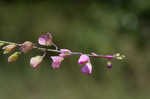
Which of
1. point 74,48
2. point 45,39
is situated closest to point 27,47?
point 45,39

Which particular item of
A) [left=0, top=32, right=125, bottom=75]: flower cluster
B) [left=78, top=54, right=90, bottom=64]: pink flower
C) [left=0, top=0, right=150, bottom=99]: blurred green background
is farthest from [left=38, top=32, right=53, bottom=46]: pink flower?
[left=0, top=0, right=150, bottom=99]: blurred green background

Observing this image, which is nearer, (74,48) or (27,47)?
(27,47)

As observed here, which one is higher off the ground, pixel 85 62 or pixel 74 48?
pixel 85 62

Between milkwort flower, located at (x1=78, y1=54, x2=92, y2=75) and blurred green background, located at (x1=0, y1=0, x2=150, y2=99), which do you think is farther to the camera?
blurred green background, located at (x1=0, y1=0, x2=150, y2=99)

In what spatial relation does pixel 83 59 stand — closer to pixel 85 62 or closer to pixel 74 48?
pixel 85 62

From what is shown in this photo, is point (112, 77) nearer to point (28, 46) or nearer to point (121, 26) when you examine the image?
point (121, 26)

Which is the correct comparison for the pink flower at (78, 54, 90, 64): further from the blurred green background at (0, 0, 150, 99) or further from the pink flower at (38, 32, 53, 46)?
the blurred green background at (0, 0, 150, 99)

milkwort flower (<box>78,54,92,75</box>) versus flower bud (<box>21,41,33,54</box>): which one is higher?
flower bud (<box>21,41,33,54</box>)

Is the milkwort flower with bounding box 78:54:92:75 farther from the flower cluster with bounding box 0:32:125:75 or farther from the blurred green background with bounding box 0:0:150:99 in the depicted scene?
the blurred green background with bounding box 0:0:150:99

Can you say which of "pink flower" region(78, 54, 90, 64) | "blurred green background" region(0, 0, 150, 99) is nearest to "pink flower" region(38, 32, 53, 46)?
"pink flower" region(78, 54, 90, 64)
